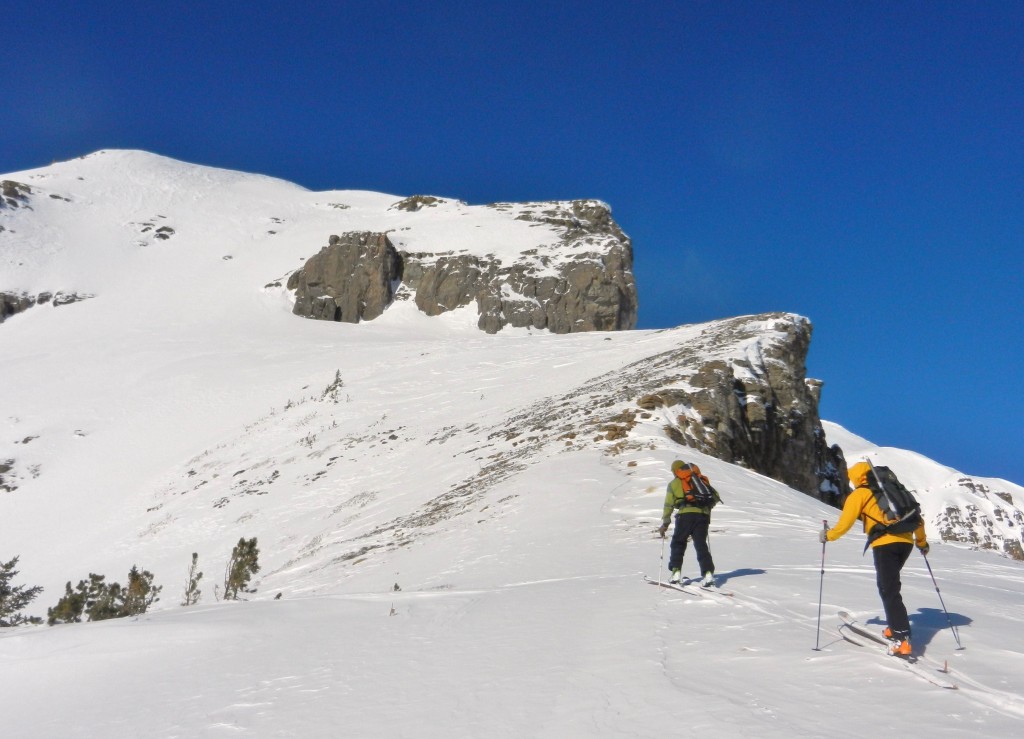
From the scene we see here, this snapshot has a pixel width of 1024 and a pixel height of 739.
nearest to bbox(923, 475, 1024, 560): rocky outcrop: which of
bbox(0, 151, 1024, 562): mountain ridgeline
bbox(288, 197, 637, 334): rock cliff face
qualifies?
bbox(0, 151, 1024, 562): mountain ridgeline

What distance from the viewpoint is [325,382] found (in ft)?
123

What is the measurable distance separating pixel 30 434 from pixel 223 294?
2989 centimetres

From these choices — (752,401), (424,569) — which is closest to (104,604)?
(424,569)

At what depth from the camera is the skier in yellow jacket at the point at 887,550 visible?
5727 millimetres

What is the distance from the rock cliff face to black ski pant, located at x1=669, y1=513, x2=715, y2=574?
48487 millimetres

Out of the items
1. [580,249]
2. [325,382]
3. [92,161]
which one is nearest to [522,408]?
[325,382]

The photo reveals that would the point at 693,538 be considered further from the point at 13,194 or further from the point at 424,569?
the point at 13,194

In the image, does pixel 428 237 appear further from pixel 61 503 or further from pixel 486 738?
pixel 486 738

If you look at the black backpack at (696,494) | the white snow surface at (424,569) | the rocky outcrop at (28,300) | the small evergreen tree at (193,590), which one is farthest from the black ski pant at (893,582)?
the rocky outcrop at (28,300)

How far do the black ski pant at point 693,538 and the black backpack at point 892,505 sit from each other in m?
2.82

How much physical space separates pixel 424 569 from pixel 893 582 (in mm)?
7853

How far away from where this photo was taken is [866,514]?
635cm

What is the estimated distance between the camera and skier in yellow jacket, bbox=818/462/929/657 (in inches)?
225

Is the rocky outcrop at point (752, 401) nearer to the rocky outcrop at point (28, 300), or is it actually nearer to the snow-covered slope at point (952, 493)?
the rocky outcrop at point (28, 300)
